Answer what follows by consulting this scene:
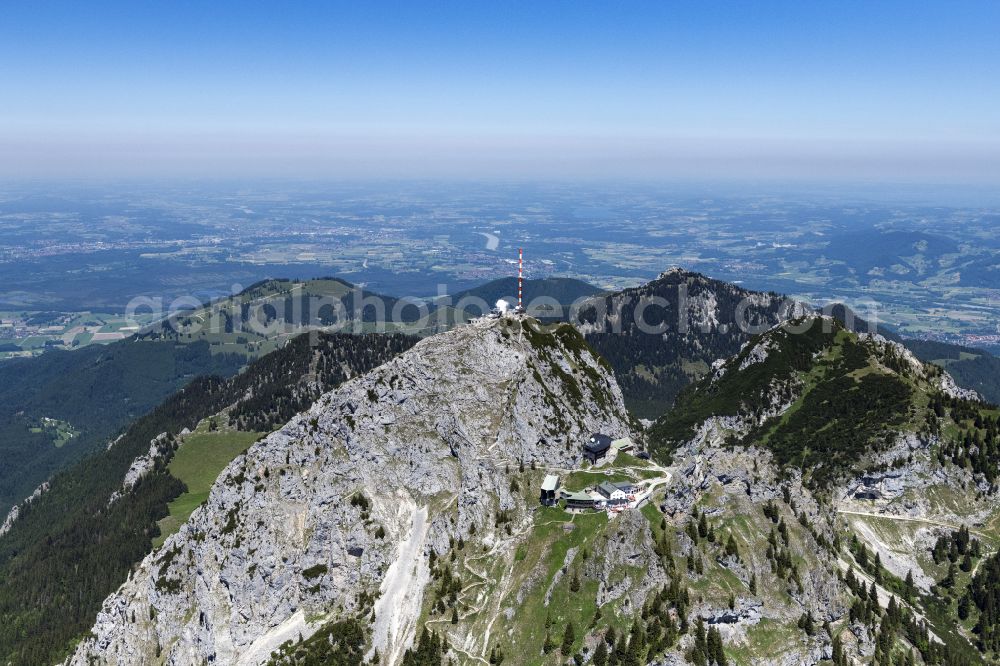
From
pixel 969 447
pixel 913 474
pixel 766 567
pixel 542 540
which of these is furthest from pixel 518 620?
pixel 969 447

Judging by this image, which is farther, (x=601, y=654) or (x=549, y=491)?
(x=549, y=491)

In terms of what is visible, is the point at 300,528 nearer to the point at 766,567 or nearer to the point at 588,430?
the point at 588,430

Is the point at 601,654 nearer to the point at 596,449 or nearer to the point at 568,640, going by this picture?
the point at 568,640

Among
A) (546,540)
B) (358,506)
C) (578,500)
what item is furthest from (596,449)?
(358,506)

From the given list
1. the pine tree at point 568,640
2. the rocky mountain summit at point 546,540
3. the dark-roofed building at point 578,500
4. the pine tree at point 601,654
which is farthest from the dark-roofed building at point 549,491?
the pine tree at point 601,654

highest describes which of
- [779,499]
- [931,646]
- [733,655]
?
[779,499]

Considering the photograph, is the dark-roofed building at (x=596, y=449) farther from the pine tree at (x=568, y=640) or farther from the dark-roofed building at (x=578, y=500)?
the pine tree at (x=568, y=640)
